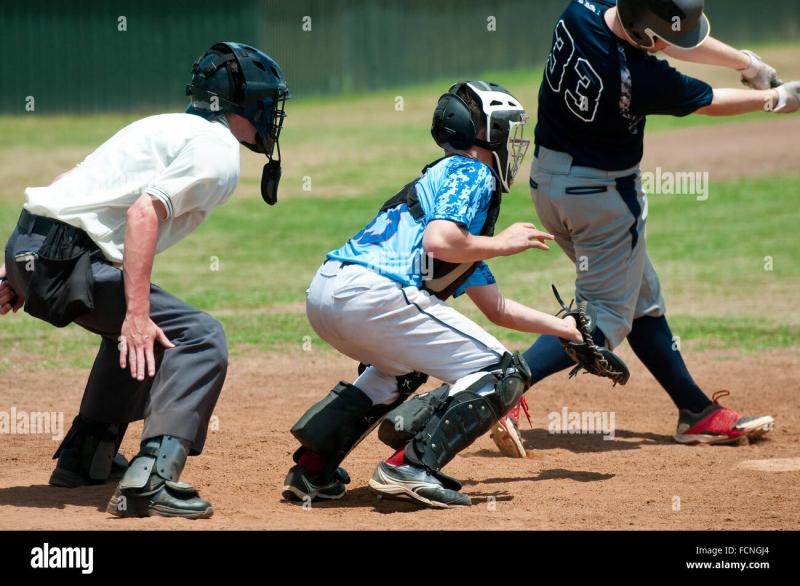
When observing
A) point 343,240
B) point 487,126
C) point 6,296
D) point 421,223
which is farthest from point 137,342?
point 343,240

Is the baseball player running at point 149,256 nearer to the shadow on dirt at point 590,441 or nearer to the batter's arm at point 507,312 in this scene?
the batter's arm at point 507,312

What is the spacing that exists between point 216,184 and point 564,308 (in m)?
1.64

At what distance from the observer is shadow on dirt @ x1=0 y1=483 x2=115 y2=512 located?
15.0 feet

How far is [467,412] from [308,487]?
747 millimetres

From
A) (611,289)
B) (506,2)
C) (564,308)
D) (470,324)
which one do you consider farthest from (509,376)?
(506,2)

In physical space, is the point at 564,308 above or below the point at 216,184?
below

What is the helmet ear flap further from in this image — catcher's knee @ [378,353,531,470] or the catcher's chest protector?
catcher's knee @ [378,353,531,470]

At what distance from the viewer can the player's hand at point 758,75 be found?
5.67 metres

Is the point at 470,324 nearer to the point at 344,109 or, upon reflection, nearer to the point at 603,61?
the point at 603,61

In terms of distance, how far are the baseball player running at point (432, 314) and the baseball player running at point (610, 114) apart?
0.73m

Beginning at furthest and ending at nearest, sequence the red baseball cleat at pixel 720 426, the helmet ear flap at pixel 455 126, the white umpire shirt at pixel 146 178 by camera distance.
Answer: the red baseball cleat at pixel 720 426, the helmet ear flap at pixel 455 126, the white umpire shirt at pixel 146 178

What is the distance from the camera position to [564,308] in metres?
4.99

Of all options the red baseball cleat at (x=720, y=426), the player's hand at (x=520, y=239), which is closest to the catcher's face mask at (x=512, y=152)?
the player's hand at (x=520, y=239)

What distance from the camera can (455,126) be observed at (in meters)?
4.62
